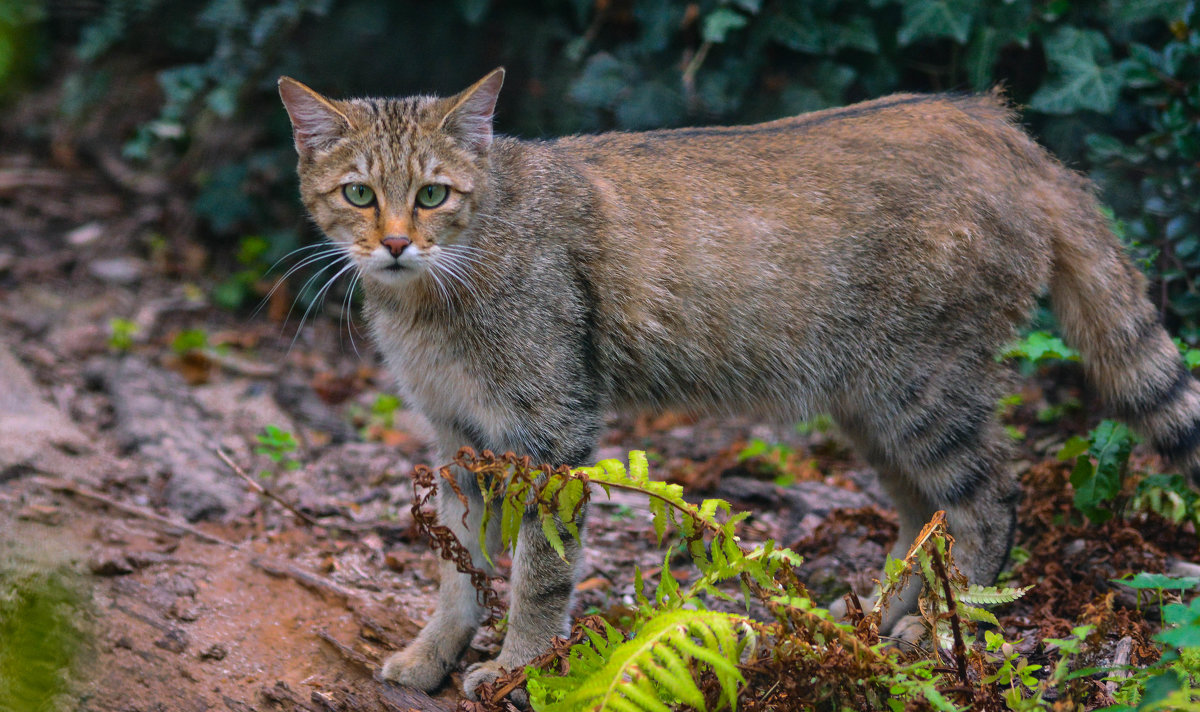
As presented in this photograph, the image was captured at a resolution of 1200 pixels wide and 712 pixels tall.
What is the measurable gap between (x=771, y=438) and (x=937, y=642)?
3072mm

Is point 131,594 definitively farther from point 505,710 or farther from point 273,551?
point 505,710

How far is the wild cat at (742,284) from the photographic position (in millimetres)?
3518

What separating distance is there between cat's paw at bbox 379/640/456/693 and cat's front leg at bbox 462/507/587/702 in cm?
10

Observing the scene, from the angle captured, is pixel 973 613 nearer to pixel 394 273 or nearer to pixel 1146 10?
pixel 394 273

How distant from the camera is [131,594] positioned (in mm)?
3516

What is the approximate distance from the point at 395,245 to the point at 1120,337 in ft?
9.15

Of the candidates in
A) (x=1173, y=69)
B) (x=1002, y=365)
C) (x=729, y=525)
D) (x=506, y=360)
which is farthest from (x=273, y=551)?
(x=1173, y=69)

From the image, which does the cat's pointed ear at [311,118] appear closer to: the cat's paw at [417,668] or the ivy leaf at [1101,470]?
the cat's paw at [417,668]

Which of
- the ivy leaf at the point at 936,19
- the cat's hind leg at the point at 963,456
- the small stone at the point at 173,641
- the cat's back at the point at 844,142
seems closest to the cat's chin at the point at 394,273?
the cat's back at the point at 844,142

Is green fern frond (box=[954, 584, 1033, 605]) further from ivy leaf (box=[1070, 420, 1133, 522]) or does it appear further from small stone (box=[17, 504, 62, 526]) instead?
small stone (box=[17, 504, 62, 526])

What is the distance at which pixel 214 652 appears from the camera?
10.7 feet

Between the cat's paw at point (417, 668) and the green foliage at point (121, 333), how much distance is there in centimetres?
360

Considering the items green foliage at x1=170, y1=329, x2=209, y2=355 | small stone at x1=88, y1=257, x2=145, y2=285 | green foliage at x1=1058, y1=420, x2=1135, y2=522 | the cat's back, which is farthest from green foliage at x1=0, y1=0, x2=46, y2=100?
small stone at x1=88, y1=257, x2=145, y2=285

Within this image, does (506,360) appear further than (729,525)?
Yes
